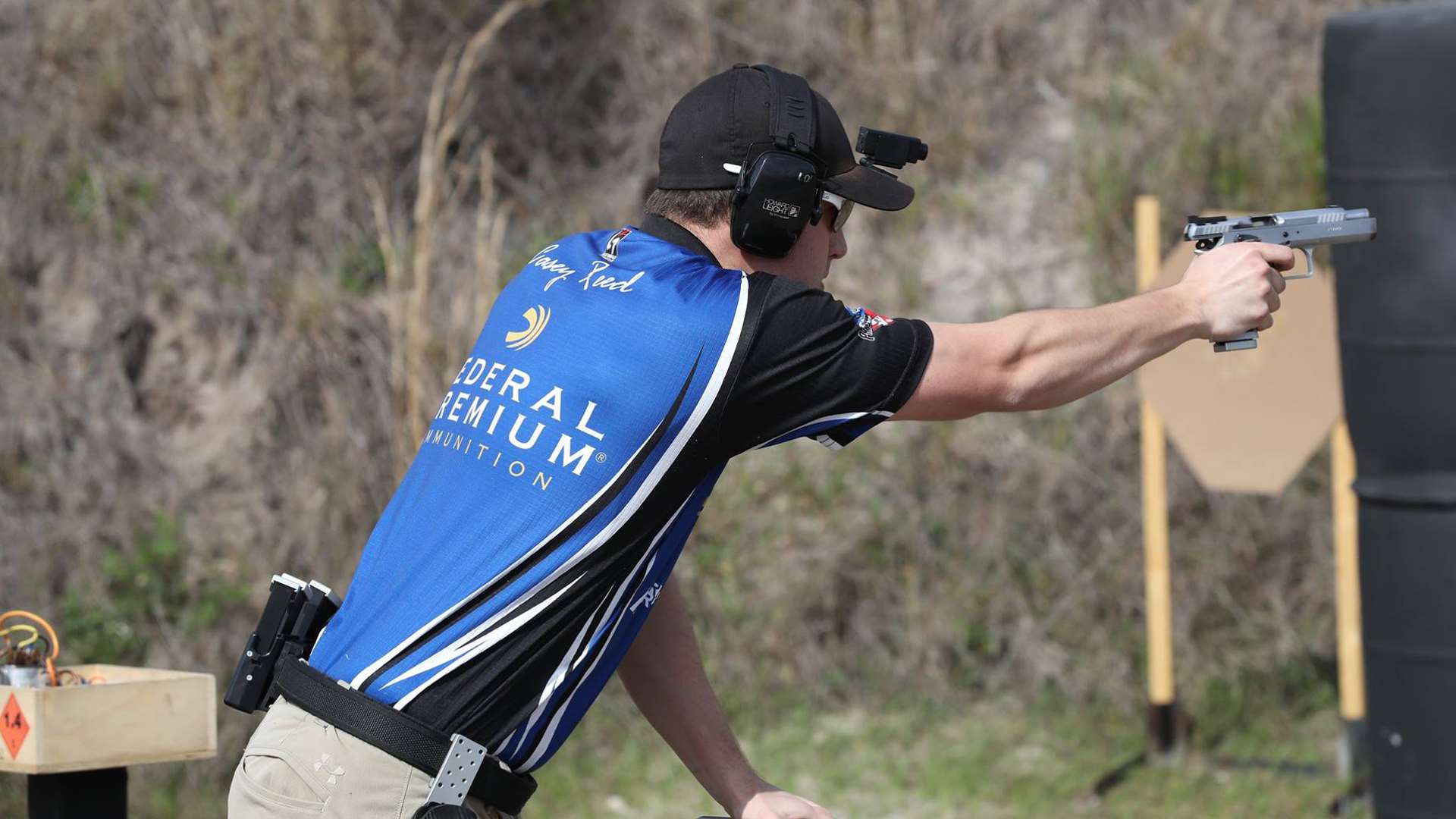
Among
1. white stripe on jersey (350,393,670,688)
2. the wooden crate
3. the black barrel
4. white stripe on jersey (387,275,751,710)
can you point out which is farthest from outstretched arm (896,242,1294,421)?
the black barrel

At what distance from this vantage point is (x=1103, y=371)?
2.26m

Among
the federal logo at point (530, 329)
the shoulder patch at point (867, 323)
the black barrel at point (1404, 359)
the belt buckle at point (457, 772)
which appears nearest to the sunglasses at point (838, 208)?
the shoulder patch at point (867, 323)

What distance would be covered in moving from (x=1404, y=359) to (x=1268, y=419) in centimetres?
163

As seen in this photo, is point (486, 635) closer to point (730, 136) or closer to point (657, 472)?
point (657, 472)

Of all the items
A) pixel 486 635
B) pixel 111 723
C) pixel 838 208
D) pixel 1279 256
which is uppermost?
pixel 838 208

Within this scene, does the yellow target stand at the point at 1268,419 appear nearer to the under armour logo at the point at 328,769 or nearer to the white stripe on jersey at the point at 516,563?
the white stripe on jersey at the point at 516,563

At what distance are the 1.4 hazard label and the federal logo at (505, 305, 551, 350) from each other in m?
1.25

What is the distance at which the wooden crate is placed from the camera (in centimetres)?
277

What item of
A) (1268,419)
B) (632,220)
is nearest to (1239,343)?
(1268,419)

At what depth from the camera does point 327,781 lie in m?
2.10

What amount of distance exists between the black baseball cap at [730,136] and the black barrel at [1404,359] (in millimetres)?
2145

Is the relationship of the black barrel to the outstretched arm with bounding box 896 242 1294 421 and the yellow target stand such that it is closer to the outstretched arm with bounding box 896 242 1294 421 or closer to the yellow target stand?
the yellow target stand

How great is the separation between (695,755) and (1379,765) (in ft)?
8.18

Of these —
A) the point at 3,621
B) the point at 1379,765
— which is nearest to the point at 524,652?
the point at 3,621
